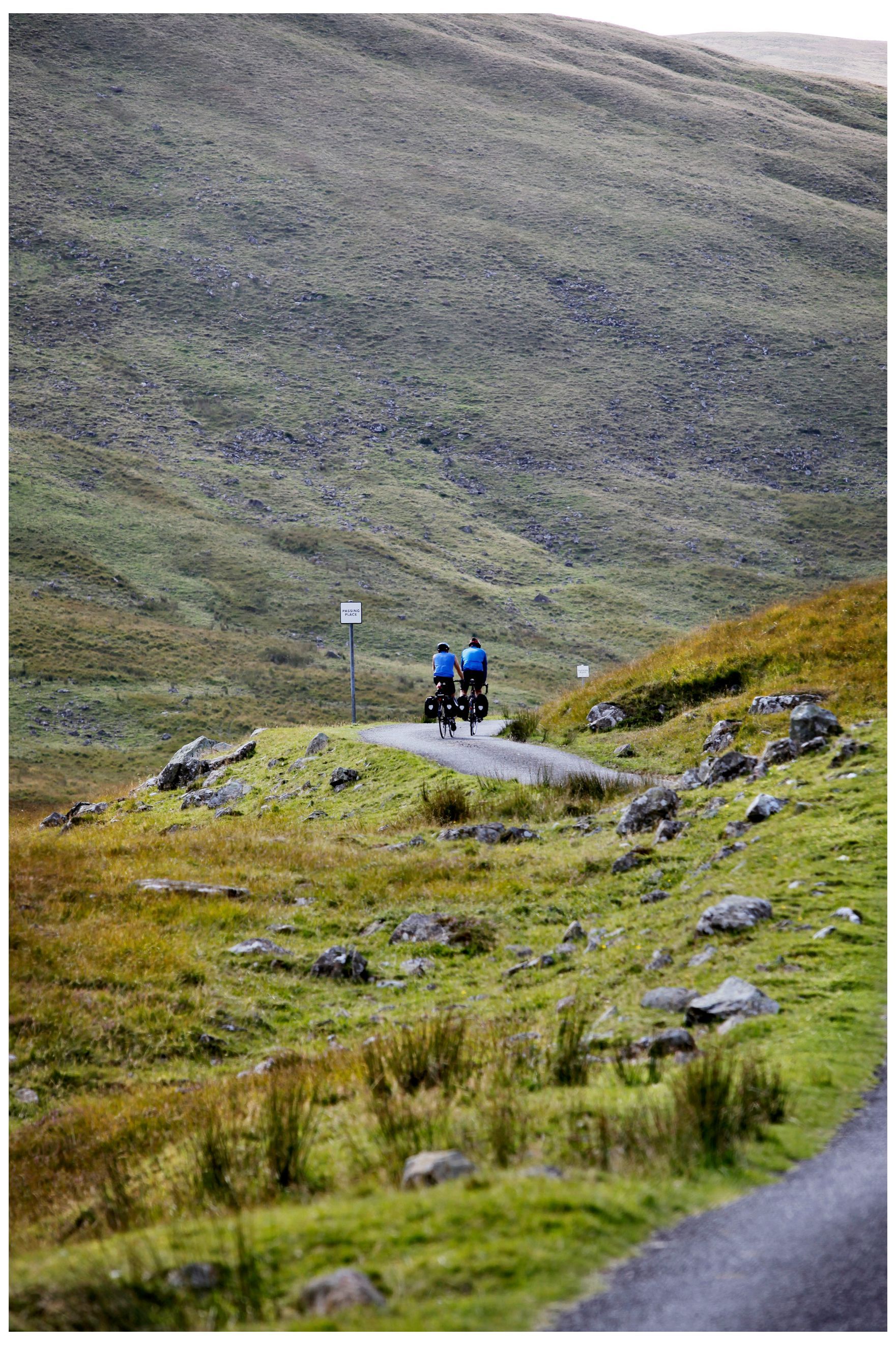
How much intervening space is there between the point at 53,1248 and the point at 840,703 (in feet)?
47.4

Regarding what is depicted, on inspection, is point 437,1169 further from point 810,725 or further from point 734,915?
point 810,725

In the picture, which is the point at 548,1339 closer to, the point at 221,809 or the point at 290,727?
the point at 221,809

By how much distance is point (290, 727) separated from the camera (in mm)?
31844

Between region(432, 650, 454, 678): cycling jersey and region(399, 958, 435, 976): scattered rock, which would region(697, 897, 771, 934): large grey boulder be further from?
region(432, 650, 454, 678): cycling jersey

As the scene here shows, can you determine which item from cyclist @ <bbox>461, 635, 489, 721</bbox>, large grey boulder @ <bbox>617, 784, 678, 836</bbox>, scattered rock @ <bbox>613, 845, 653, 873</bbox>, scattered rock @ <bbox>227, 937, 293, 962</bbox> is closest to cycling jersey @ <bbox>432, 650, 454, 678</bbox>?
cyclist @ <bbox>461, 635, 489, 721</bbox>

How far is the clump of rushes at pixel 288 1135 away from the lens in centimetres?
699

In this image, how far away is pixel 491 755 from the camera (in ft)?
81.5

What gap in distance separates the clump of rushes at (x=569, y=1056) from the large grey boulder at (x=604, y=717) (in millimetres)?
17740

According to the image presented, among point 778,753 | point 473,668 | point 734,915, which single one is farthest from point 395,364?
point 734,915

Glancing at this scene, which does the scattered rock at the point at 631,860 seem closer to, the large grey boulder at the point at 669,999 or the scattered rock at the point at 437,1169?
the large grey boulder at the point at 669,999

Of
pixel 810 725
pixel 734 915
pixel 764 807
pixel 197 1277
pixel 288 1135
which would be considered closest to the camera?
pixel 197 1277

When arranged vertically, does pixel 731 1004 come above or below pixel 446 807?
above

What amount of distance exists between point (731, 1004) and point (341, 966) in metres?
5.39

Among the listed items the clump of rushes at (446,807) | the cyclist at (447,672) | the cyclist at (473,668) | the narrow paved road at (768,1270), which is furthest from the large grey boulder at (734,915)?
the cyclist at (447,672)
